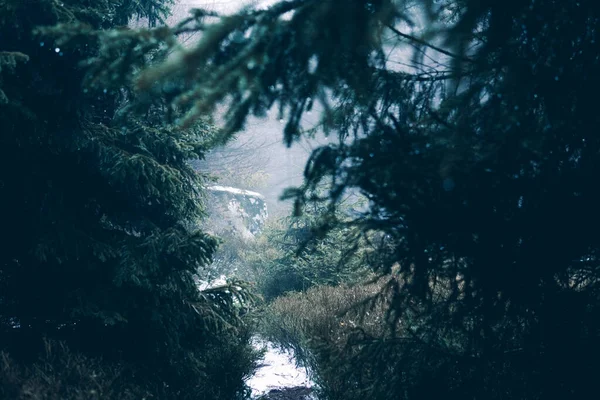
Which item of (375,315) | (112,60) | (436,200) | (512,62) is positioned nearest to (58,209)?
(112,60)

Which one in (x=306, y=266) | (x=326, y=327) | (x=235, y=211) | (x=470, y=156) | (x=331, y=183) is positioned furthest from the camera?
(x=235, y=211)

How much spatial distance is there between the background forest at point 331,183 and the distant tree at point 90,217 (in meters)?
0.02

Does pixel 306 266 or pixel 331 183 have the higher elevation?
pixel 331 183

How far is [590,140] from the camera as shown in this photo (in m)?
2.29

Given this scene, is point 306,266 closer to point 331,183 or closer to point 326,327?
point 326,327

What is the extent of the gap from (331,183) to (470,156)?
0.85 metres

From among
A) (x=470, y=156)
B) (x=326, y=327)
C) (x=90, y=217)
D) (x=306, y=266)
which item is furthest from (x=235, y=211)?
(x=470, y=156)

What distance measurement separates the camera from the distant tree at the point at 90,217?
335cm

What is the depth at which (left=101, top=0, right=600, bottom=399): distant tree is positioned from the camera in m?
1.76

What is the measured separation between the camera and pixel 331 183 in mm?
2381

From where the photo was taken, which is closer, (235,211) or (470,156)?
(470,156)

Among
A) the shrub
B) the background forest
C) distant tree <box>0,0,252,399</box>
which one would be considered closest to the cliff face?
the shrub

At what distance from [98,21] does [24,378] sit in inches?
131

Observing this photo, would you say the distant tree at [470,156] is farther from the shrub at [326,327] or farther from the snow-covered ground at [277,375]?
the snow-covered ground at [277,375]
